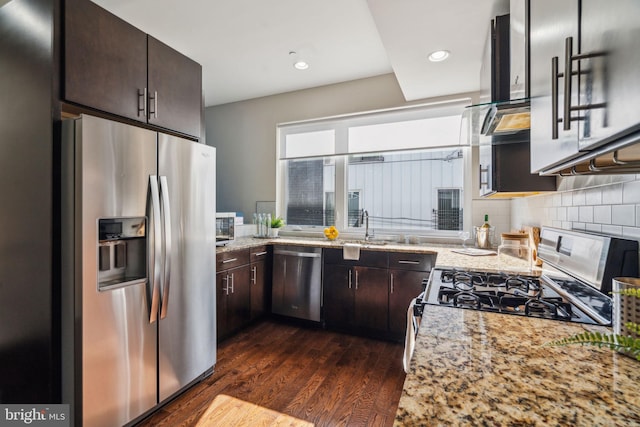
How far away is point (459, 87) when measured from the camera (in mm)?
2846

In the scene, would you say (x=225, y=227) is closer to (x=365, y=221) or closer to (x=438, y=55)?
(x=365, y=221)

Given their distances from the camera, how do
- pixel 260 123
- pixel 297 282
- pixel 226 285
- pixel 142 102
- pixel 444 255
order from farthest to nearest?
1. pixel 260 123
2. pixel 297 282
3. pixel 226 285
4. pixel 444 255
5. pixel 142 102

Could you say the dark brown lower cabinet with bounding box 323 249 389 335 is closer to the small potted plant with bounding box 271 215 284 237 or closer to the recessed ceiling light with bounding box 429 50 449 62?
the small potted plant with bounding box 271 215 284 237

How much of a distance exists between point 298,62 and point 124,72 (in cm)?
172

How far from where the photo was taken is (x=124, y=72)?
5.56 ft

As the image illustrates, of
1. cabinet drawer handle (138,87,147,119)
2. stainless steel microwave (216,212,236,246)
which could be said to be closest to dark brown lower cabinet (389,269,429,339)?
stainless steel microwave (216,212,236,246)

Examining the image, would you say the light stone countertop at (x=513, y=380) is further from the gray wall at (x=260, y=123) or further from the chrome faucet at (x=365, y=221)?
the gray wall at (x=260, y=123)

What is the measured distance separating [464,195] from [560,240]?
173cm

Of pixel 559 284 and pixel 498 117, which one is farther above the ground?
pixel 498 117

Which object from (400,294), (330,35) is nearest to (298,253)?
(400,294)

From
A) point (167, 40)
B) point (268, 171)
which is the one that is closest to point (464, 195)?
point (268, 171)

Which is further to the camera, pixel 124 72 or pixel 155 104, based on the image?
pixel 155 104

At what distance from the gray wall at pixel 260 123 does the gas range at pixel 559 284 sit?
2.24 m

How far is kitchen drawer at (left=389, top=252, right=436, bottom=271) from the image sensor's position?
264cm
